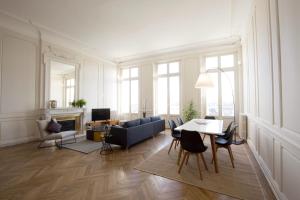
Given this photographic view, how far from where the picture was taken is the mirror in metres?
5.65

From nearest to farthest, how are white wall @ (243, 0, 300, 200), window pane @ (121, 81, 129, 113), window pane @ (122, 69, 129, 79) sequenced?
white wall @ (243, 0, 300, 200)
window pane @ (121, 81, 129, 113)
window pane @ (122, 69, 129, 79)

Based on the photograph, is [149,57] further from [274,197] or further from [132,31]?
[274,197]

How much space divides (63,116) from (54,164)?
9.95 ft

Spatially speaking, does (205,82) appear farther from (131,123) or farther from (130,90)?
(130,90)

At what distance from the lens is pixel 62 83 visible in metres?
6.00

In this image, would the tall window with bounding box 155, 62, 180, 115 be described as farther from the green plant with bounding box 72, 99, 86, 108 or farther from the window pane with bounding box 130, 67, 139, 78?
the green plant with bounding box 72, 99, 86, 108

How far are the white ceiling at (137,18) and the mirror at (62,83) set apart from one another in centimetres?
131

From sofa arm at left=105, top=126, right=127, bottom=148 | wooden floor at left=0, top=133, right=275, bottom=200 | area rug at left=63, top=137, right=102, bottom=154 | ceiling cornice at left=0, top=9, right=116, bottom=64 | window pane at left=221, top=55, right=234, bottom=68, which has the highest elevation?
ceiling cornice at left=0, top=9, right=116, bottom=64

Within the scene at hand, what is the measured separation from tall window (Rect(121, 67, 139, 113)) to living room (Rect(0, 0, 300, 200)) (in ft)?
0.20

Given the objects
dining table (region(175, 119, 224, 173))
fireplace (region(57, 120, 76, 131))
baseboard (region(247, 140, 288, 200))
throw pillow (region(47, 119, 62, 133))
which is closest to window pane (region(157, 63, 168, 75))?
fireplace (region(57, 120, 76, 131))

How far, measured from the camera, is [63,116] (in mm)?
5820

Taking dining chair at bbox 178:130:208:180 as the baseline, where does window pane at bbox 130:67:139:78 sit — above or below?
above

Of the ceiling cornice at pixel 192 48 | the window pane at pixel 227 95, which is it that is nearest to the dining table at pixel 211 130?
the window pane at pixel 227 95

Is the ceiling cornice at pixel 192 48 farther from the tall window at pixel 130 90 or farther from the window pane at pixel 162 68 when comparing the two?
the tall window at pixel 130 90
